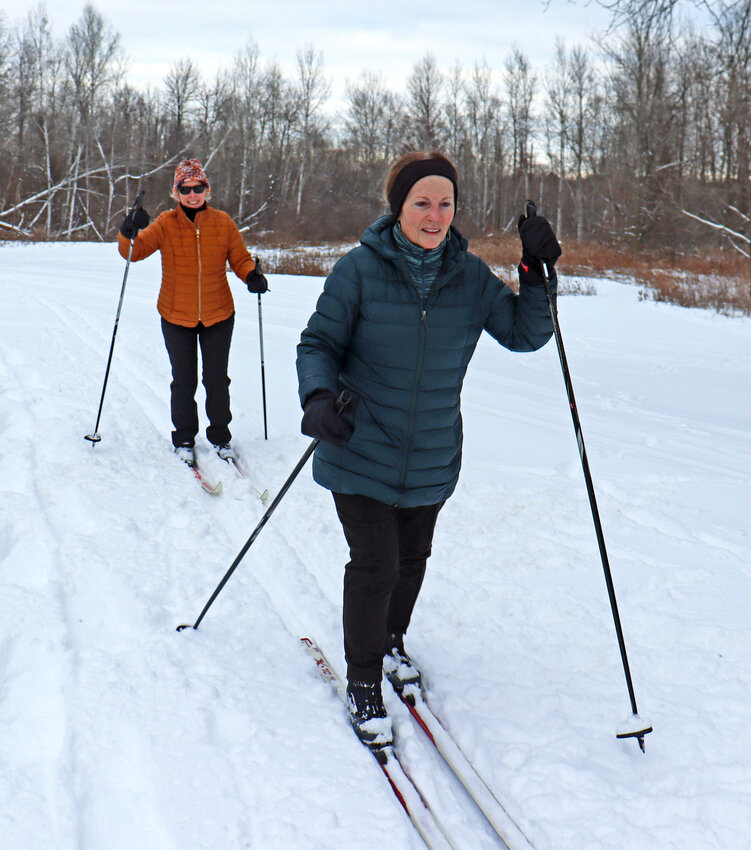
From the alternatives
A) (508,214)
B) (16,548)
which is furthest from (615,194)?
(16,548)

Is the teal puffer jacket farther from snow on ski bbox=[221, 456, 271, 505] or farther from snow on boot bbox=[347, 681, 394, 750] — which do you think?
snow on ski bbox=[221, 456, 271, 505]

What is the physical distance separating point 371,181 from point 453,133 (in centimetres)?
597

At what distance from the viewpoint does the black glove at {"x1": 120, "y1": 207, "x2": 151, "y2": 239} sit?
433 cm

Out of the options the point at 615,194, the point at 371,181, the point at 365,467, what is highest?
the point at 371,181

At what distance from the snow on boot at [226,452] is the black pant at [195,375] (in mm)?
34

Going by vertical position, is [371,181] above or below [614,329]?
above

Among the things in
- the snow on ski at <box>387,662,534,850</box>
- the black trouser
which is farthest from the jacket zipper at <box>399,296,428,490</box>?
the snow on ski at <box>387,662,534,850</box>

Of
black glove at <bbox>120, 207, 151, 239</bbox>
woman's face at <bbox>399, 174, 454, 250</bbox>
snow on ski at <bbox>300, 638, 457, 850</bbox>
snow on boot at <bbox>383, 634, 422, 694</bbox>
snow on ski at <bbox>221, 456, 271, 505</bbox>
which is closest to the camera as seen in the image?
snow on ski at <bbox>300, 638, 457, 850</bbox>

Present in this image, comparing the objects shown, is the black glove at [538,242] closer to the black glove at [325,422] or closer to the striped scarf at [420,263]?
the striped scarf at [420,263]

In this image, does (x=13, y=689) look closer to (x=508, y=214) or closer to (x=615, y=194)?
(x=615, y=194)

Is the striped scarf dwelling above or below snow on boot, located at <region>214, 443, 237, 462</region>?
above

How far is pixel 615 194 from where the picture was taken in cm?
3127

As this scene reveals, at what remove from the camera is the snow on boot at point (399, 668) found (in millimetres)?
2527

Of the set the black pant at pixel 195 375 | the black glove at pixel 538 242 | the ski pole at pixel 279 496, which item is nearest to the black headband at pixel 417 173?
the black glove at pixel 538 242
